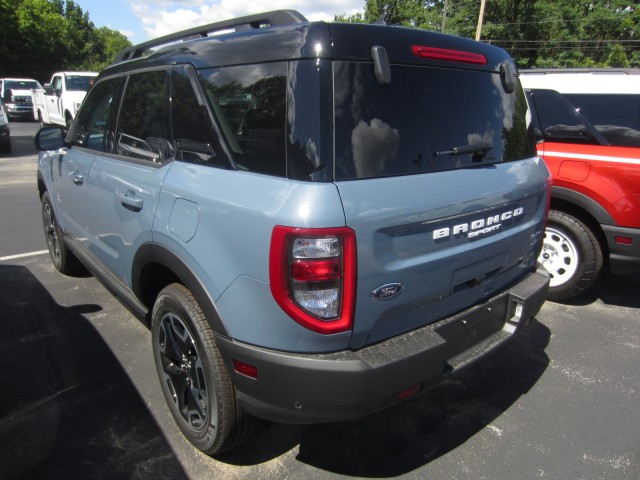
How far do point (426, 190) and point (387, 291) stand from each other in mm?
457

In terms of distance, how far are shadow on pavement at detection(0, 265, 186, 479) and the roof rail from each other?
2127mm

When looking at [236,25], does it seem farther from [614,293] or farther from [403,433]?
[614,293]

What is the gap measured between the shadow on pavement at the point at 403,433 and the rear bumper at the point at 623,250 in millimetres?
1458

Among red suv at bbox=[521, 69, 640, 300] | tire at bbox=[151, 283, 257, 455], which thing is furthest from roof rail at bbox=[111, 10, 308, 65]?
red suv at bbox=[521, 69, 640, 300]

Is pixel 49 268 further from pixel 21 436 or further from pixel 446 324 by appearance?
pixel 446 324

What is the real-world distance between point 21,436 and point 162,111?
6.21 ft

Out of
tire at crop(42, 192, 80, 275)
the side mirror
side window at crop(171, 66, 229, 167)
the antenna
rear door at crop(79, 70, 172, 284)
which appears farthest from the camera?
tire at crop(42, 192, 80, 275)

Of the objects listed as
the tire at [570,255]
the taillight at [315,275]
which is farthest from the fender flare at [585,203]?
the taillight at [315,275]

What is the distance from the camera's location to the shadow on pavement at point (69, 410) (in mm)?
2309

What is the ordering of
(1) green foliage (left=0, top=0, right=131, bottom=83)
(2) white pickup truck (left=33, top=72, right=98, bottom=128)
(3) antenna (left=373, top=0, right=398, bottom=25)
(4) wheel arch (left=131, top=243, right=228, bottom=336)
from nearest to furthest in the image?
1. (4) wheel arch (left=131, top=243, right=228, bottom=336)
2. (3) antenna (left=373, top=0, right=398, bottom=25)
3. (2) white pickup truck (left=33, top=72, right=98, bottom=128)
4. (1) green foliage (left=0, top=0, right=131, bottom=83)

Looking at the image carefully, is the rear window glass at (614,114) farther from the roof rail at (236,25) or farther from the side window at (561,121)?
the roof rail at (236,25)

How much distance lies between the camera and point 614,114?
416 cm

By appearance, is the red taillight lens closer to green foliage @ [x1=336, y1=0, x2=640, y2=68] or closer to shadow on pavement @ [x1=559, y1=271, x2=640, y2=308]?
shadow on pavement @ [x1=559, y1=271, x2=640, y2=308]

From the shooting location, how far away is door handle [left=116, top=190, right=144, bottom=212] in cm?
253
